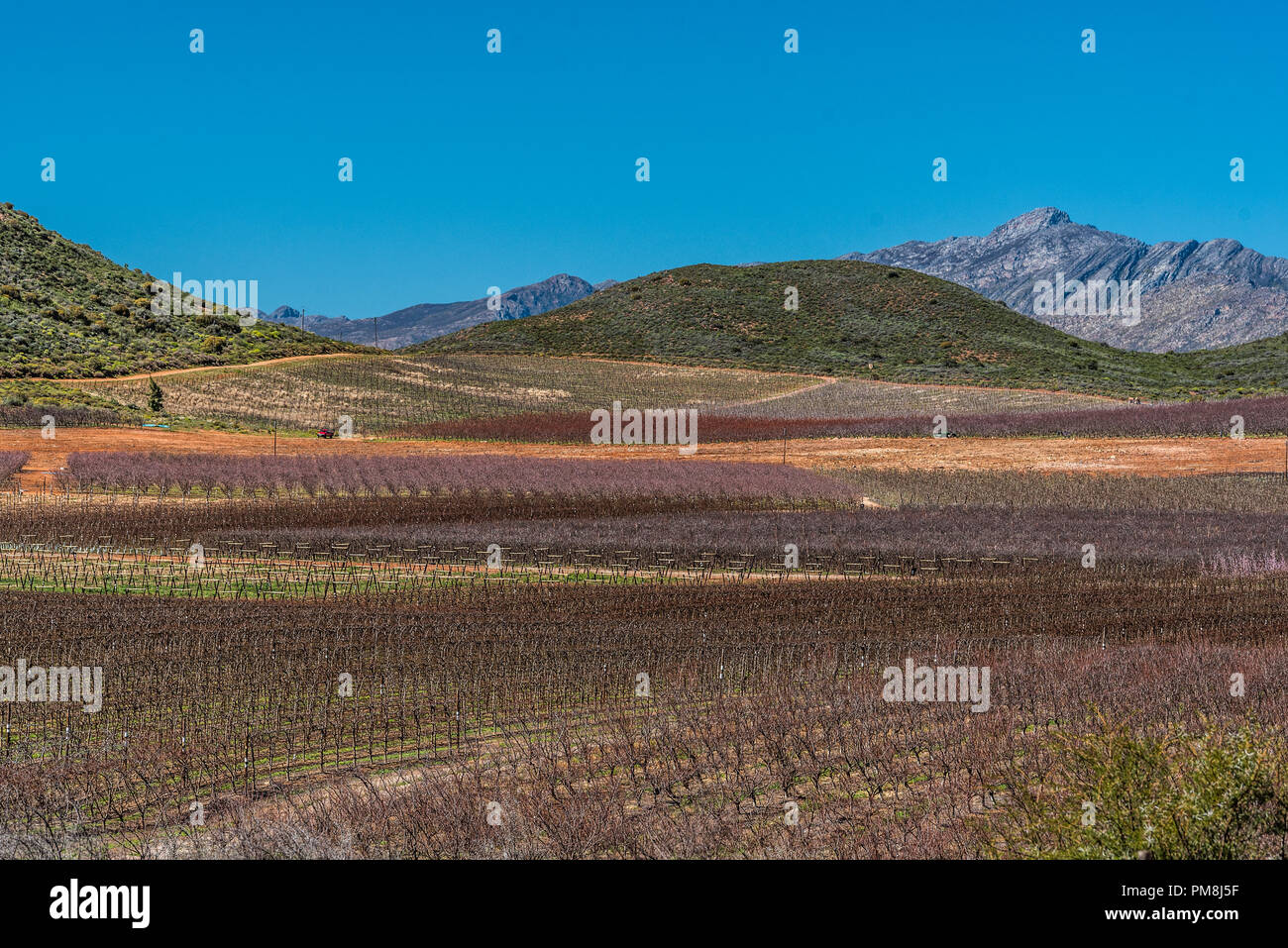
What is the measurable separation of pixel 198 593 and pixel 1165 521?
2871 centimetres

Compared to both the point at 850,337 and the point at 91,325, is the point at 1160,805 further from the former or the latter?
the point at 850,337

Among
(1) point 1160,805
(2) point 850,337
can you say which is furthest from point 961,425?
(2) point 850,337

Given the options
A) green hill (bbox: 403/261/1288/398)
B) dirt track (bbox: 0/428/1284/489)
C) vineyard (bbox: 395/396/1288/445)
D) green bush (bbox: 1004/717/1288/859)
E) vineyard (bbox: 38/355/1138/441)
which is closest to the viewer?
green bush (bbox: 1004/717/1288/859)

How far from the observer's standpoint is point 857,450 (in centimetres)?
6406

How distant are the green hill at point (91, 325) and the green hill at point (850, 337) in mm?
36259

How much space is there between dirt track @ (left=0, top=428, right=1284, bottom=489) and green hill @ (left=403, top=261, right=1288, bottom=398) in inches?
1900

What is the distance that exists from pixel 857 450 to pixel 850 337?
87.0 m

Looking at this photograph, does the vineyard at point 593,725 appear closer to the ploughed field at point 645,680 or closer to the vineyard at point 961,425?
the ploughed field at point 645,680

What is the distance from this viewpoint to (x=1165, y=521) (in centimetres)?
3653

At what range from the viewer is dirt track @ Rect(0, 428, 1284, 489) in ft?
172

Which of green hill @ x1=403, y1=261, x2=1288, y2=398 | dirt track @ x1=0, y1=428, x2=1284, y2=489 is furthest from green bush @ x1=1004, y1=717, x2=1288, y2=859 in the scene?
green hill @ x1=403, y1=261, x2=1288, y2=398

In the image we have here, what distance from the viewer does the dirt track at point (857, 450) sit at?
52469 mm

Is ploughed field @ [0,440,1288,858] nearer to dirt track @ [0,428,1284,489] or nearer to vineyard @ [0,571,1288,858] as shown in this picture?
vineyard @ [0,571,1288,858]

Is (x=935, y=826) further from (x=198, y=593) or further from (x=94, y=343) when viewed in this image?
(x=94, y=343)
